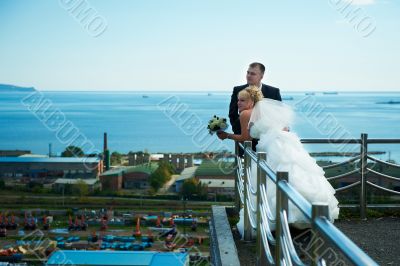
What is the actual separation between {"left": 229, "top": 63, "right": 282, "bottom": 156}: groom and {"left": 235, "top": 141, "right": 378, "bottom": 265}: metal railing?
0.90 m

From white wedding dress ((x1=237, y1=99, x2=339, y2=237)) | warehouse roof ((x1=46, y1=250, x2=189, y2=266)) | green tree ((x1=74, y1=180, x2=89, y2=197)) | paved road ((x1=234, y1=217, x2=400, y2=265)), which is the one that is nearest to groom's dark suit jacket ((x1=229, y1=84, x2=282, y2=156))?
white wedding dress ((x1=237, y1=99, x2=339, y2=237))

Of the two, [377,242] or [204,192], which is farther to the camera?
[204,192]

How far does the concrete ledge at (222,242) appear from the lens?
4.45 metres

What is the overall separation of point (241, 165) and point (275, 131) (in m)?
0.73

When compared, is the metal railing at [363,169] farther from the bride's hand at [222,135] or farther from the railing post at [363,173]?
the bride's hand at [222,135]

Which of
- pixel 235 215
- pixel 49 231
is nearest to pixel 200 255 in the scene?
pixel 49 231

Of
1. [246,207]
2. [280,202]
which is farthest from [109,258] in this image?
[280,202]

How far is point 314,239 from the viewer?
2.03 m

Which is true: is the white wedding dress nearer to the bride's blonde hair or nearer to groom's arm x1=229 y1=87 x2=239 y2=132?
the bride's blonde hair

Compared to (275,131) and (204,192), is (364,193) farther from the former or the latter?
(204,192)

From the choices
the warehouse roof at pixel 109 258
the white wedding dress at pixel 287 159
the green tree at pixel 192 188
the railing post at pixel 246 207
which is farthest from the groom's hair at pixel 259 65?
the green tree at pixel 192 188

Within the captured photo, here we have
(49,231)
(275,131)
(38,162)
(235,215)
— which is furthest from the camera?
(38,162)

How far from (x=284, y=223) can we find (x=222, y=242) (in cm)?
239

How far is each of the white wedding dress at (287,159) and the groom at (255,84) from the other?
556 millimetres
